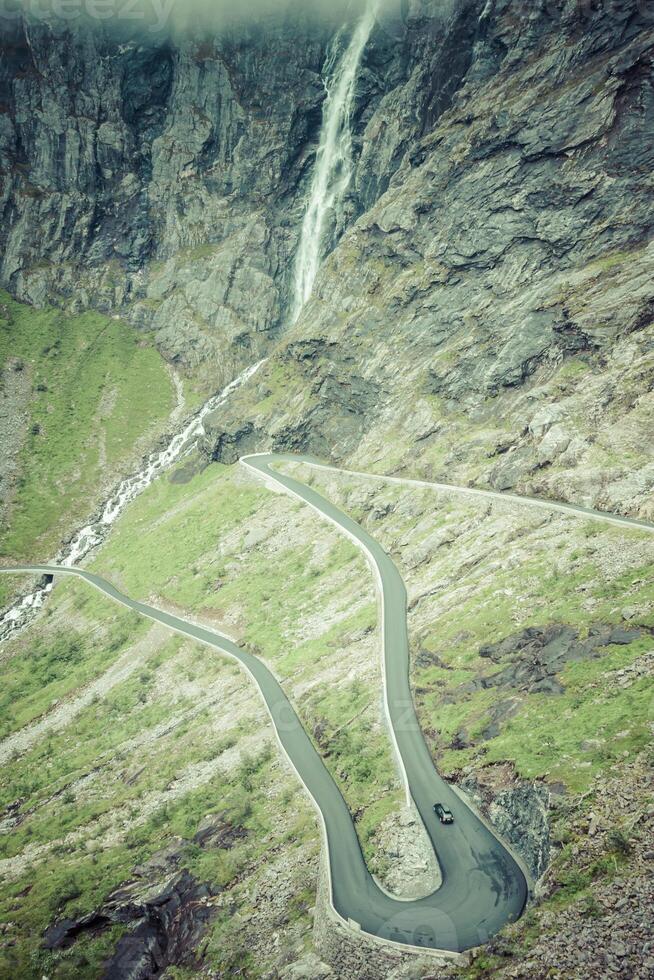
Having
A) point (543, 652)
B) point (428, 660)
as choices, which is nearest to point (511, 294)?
point (428, 660)

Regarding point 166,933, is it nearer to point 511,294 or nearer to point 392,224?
point 511,294

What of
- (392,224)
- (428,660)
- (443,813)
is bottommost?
(428,660)

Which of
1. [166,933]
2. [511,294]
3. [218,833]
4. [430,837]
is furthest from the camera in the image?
[511,294]

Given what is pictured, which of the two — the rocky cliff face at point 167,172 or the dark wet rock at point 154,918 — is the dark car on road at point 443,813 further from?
the rocky cliff face at point 167,172

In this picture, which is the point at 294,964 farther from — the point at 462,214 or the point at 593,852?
the point at 462,214

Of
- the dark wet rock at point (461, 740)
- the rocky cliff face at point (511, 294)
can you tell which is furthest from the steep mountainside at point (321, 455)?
the rocky cliff face at point (511, 294)

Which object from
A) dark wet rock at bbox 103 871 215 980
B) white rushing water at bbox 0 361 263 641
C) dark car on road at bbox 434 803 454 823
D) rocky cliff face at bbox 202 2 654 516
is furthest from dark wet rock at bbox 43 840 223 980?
white rushing water at bbox 0 361 263 641

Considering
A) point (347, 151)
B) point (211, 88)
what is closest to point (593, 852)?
point (347, 151)
